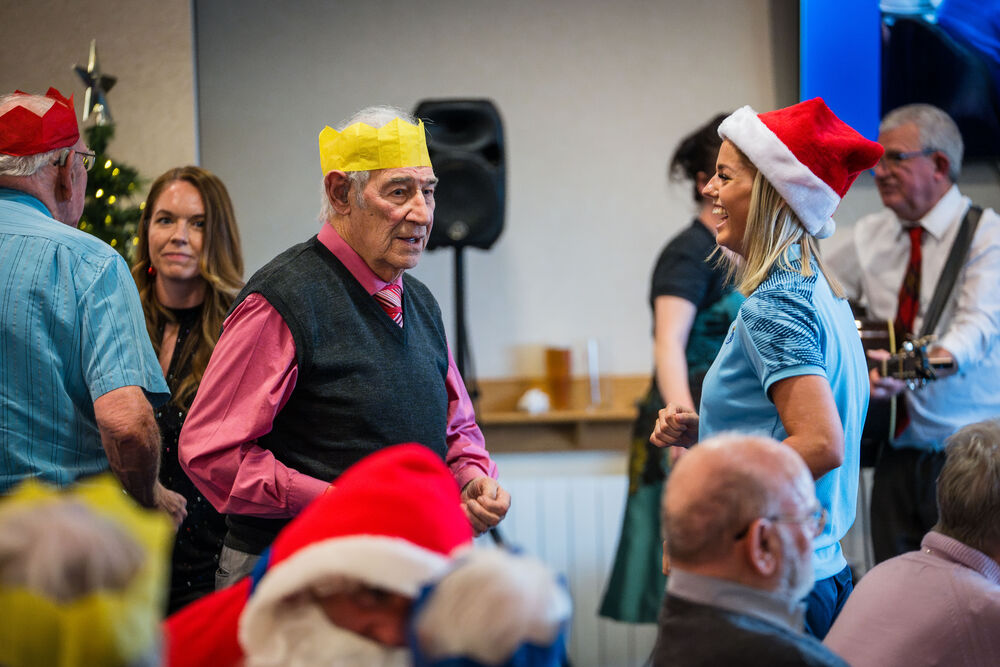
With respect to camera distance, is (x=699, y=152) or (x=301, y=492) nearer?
(x=301, y=492)

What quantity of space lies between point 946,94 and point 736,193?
9.36 ft

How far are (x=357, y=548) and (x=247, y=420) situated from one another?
0.75 meters

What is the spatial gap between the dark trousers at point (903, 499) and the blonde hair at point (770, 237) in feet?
5.84

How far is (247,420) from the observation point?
1865 mm

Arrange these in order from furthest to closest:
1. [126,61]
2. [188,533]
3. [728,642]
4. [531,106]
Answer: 1. [531,106]
2. [126,61]
3. [188,533]
4. [728,642]

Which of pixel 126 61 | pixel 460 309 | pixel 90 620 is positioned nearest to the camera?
pixel 90 620

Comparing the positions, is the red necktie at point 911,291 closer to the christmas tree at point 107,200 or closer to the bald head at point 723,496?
the bald head at point 723,496

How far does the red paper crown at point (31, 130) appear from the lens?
2.16 meters

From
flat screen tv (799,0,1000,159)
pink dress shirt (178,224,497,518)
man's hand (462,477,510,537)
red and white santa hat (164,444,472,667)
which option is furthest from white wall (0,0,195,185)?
red and white santa hat (164,444,472,667)

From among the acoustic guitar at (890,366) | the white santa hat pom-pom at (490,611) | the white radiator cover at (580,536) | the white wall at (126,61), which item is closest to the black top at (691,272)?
the acoustic guitar at (890,366)

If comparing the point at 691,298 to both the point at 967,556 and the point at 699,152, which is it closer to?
the point at 699,152

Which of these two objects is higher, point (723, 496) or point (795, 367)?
point (795, 367)

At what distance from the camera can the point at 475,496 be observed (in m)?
2.07

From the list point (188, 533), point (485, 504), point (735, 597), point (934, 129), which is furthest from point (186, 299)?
point (934, 129)
